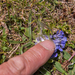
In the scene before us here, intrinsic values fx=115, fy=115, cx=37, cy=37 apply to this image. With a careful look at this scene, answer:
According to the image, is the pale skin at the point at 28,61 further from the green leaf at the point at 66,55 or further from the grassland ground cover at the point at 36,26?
the green leaf at the point at 66,55

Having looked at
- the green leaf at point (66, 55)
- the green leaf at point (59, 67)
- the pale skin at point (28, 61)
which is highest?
the pale skin at point (28, 61)

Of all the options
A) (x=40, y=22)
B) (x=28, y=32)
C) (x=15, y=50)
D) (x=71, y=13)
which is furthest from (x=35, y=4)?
(x=15, y=50)

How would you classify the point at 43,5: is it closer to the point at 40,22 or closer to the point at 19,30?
the point at 40,22

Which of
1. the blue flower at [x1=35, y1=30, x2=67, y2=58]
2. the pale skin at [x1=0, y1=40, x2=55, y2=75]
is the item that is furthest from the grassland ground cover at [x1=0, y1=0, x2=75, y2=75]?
the pale skin at [x1=0, y1=40, x2=55, y2=75]

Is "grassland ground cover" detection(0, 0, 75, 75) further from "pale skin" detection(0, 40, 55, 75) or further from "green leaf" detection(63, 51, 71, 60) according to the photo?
"pale skin" detection(0, 40, 55, 75)

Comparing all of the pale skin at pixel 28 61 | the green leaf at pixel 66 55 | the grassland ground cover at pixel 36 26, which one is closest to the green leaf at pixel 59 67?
the grassland ground cover at pixel 36 26
